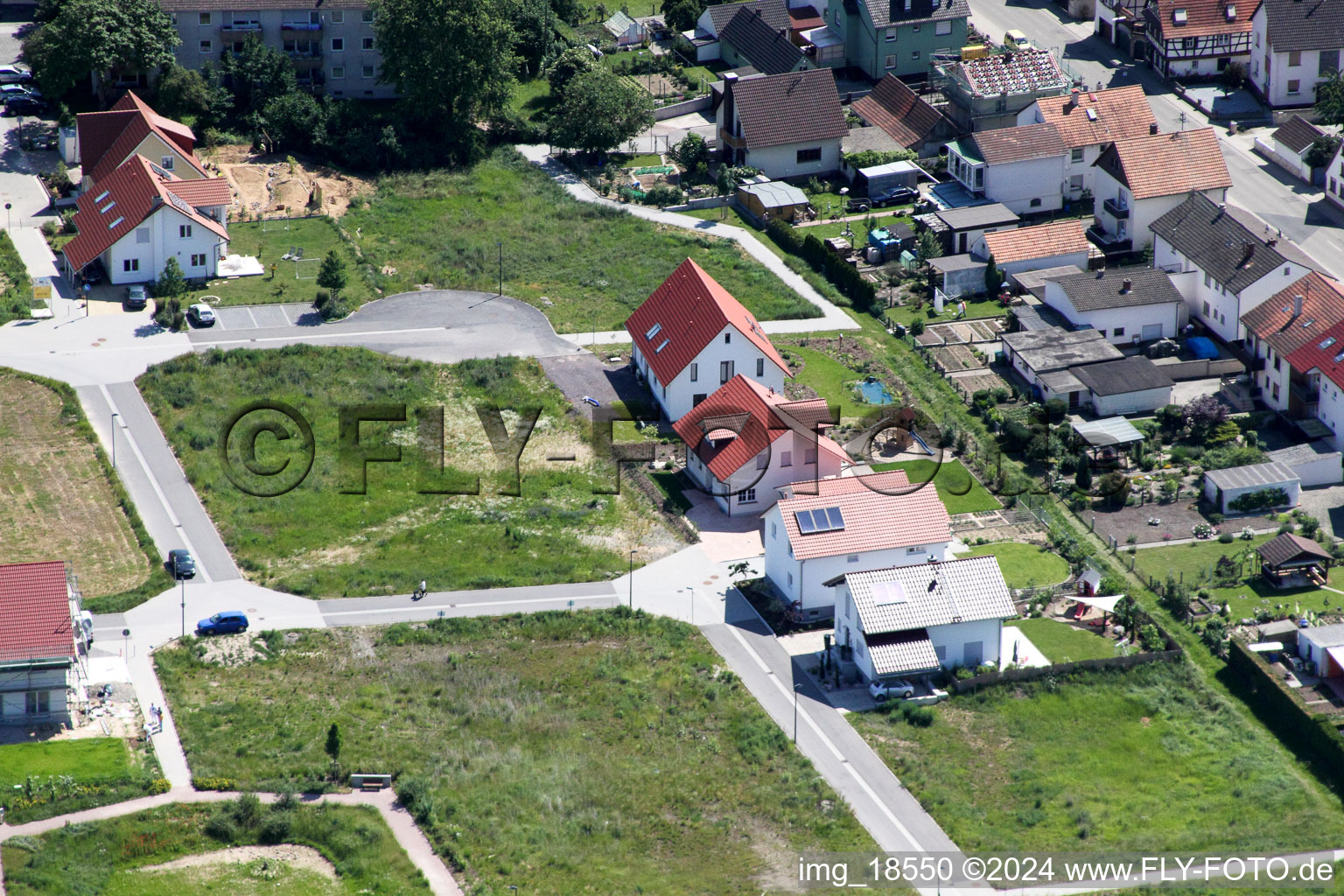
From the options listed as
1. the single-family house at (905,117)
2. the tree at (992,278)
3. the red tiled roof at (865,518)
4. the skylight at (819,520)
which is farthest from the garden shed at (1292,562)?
the single-family house at (905,117)

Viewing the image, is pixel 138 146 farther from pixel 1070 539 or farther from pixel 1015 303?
pixel 1070 539

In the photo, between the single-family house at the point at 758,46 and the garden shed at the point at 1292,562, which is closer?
the garden shed at the point at 1292,562

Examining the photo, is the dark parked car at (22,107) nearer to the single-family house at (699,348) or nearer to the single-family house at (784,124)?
the single-family house at (784,124)

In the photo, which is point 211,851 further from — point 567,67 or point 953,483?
point 567,67

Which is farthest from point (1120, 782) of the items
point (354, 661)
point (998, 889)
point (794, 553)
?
point (354, 661)

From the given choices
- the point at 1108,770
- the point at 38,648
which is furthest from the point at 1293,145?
the point at 38,648

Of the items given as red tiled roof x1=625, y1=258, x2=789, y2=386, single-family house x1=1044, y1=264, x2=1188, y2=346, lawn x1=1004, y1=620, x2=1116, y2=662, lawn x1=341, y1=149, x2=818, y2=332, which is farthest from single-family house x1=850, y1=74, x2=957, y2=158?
lawn x1=1004, y1=620, x2=1116, y2=662
